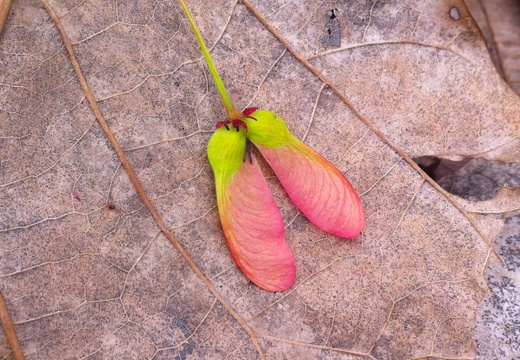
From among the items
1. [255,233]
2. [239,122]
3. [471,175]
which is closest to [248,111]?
[239,122]

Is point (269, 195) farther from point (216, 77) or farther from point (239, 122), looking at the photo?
point (216, 77)

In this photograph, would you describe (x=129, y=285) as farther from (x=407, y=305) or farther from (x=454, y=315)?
(x=454, y=315)

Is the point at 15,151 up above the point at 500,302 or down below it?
above

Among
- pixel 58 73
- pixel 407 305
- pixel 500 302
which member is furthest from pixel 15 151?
pixel 500 302

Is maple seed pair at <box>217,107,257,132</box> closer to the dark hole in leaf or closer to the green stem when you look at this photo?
the green stem

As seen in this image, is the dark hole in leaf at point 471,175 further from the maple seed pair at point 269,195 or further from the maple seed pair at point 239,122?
the maple seed pair at point 239,122

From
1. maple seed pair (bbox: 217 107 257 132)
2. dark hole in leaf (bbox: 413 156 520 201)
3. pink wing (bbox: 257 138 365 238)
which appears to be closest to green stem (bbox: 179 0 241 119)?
maple seed pair (bbox: 217 107 257 132)
